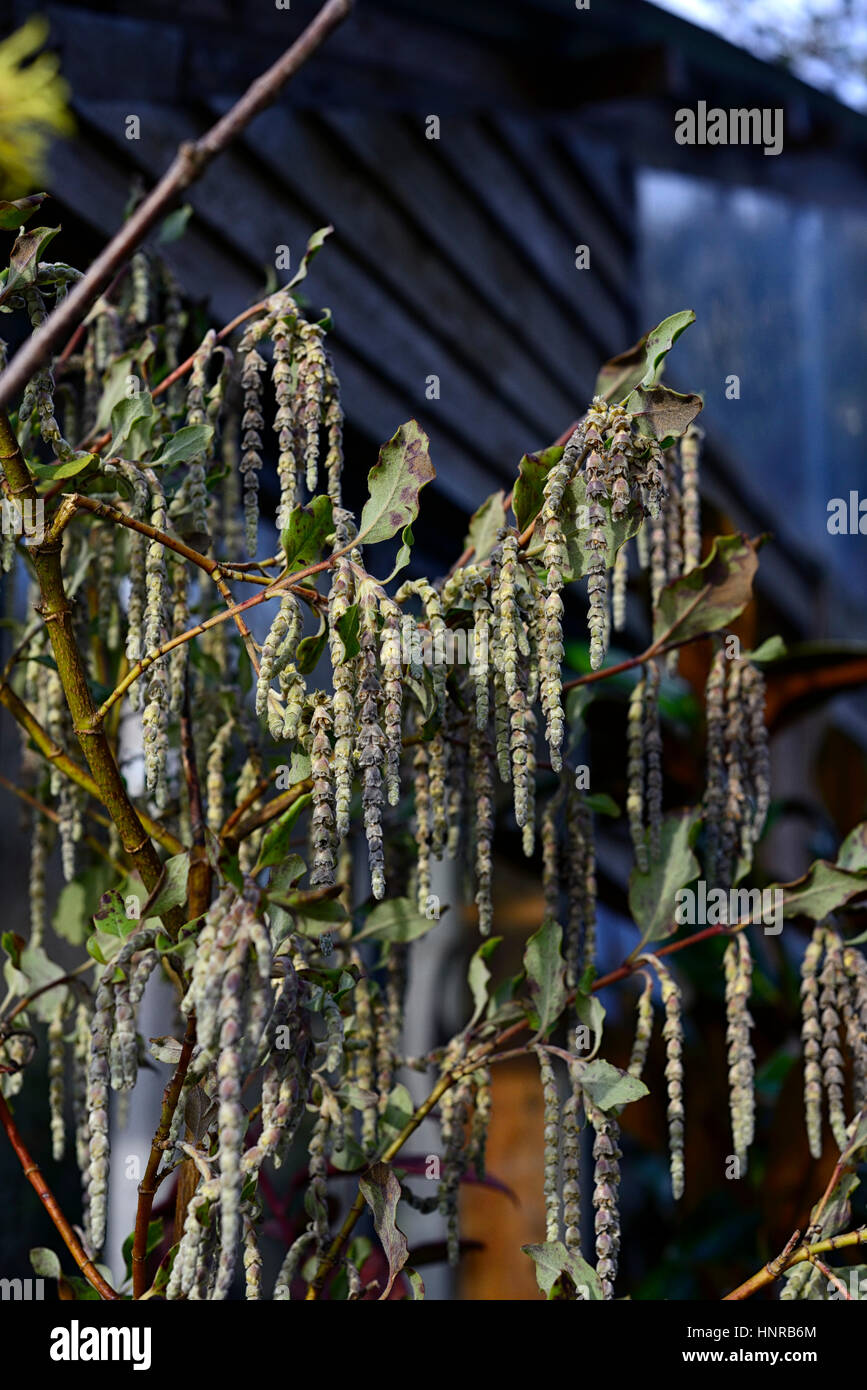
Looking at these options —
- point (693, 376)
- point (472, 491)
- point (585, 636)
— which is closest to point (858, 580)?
point (693, 376)

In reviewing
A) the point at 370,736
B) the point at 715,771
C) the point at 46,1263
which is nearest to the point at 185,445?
the point at 370,736

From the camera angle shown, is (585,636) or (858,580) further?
(858,580)

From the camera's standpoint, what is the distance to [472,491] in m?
2.34

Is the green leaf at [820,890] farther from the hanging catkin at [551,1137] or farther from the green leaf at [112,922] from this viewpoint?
the green leaf at [112,922]

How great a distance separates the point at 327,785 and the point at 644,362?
38 centimetres

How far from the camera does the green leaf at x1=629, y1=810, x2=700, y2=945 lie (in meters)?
0.99

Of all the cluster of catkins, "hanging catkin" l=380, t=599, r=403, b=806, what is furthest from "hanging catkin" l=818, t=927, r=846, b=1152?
"hanging catkin" l=380, t=599, r=403, b=806

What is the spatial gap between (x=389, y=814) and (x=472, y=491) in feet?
4.29

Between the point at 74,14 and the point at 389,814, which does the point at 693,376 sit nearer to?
the point at 74,14
